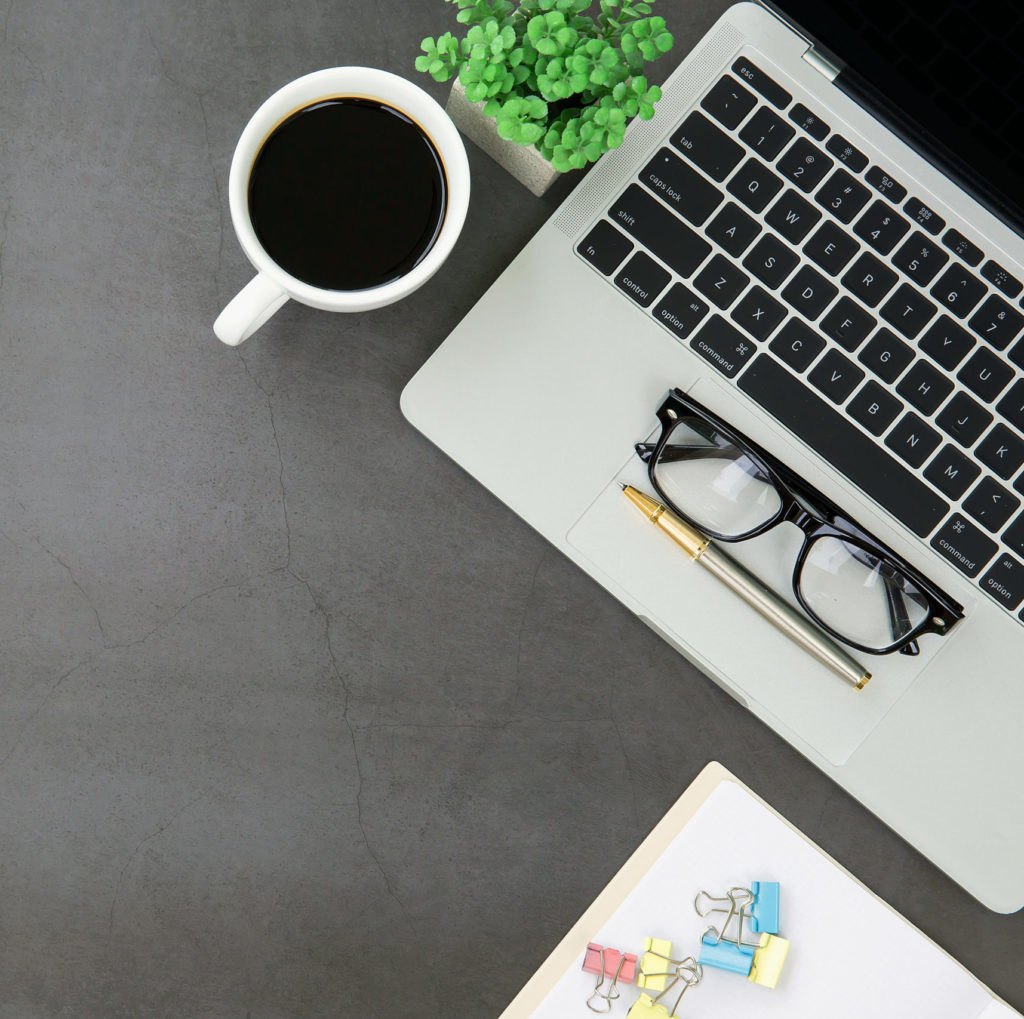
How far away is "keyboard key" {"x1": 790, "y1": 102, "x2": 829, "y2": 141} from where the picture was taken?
65 centimetres

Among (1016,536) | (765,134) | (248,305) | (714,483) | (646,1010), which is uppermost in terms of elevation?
(765,134)

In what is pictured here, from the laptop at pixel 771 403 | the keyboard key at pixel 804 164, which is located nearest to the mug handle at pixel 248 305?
the laptop at pixel 771 403

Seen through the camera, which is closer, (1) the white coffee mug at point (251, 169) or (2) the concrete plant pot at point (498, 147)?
(1) the white coffee mug at point (251, 169)

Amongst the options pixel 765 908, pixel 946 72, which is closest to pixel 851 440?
pixel 946 72

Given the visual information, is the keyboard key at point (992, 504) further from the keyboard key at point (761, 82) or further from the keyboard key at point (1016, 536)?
the keyboard key at point (761, 82)

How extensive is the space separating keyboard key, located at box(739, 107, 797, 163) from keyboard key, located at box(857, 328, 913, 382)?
0.48 feet

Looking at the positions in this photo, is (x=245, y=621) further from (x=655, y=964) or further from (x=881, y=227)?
(x=881, y=227)

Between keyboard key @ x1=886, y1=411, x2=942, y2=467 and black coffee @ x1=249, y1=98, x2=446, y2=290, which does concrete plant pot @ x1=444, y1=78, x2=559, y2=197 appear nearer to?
black coffee @ x1=249, y1=98, x2=446, y2=290

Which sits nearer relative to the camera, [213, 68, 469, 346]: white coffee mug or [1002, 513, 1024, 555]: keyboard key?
[213, 68, 469, 346]: white coffee mug

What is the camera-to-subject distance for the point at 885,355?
65 centimetres

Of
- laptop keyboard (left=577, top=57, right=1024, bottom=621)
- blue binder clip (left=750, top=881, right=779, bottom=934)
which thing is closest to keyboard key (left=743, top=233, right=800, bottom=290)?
laptop keyboard (left=577, top=57, right=1024, bottom=621)

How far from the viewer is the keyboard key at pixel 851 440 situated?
0.65 metres

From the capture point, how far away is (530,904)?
0.70m

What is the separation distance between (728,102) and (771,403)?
21 centimetres
